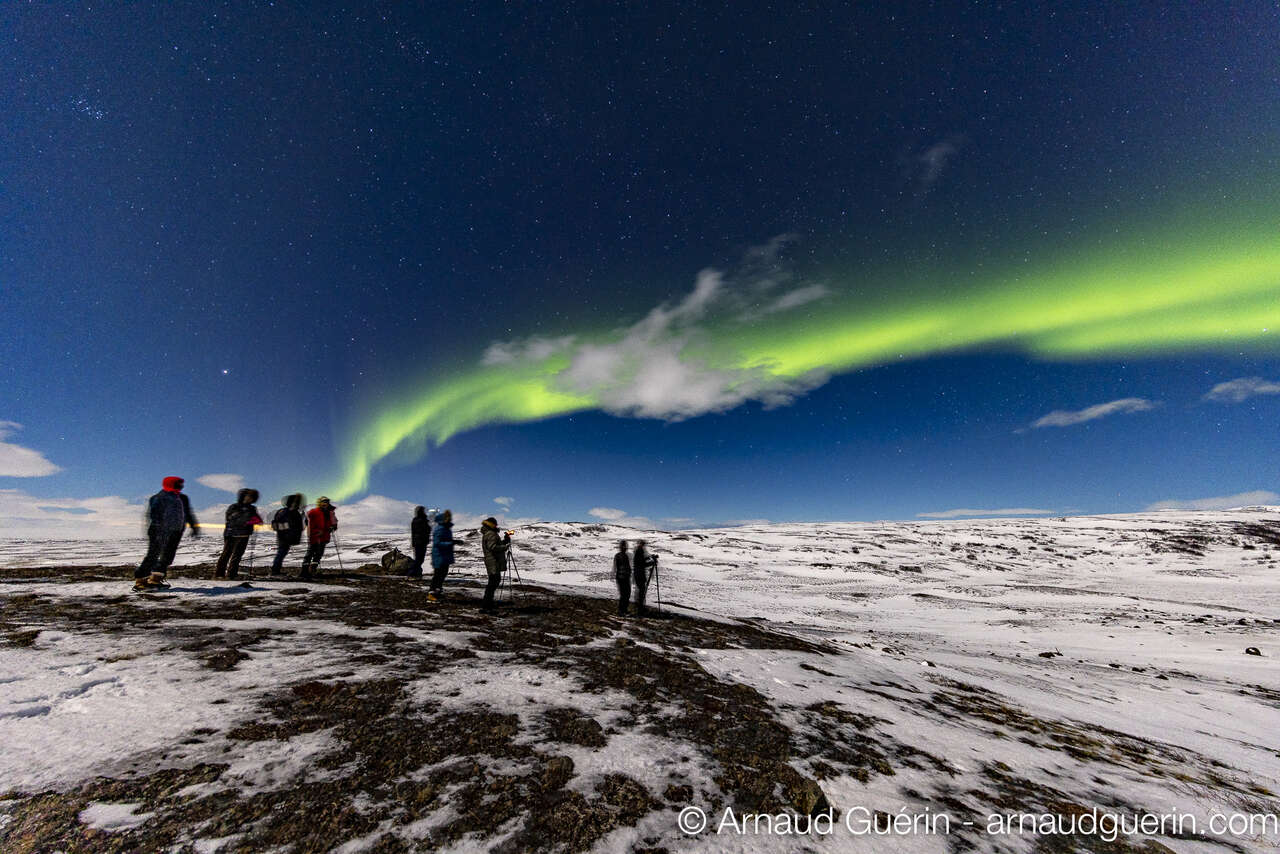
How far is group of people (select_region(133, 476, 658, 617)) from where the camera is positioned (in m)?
10.7

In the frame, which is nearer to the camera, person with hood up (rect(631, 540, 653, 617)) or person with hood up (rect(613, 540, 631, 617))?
person with hood up (rect(613, 540, 631, 617))

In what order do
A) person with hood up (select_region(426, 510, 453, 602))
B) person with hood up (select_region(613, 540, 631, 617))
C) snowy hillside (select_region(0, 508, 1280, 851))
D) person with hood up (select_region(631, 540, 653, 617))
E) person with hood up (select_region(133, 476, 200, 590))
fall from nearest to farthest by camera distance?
snowy hillside (select_region(0, 508, 1280, 851)) → person with hood up (select_region(133, 476, 200, 590)) → person with hood up (select_region(426, 510, 453, 602)) → person with hood up (select_region(613, 540, 631, 617)) → person with hood up (select_region(631, 540, 653, 617))

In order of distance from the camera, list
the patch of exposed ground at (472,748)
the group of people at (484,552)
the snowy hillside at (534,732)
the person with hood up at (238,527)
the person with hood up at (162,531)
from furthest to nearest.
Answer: the person with hood up at (238,527) → the group of people at (484,552) → the person with hood up at (162,531) → the snowy hillside at (534,732) → the patch of exposed ground at (472,748)

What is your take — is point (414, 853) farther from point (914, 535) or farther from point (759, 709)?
point (914, 535)

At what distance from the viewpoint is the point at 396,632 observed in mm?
8516

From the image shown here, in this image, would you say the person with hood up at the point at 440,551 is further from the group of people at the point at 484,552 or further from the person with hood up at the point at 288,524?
the person with hood up at the point at 288,524

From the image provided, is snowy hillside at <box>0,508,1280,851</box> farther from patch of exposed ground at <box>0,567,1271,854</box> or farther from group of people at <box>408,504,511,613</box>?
group of people at <box>408,504,511,613</box>

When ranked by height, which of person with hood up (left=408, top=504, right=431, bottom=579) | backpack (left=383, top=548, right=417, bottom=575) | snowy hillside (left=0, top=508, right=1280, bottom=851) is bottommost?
snowy hillside (left=0, top=508, right=1280, bottom=851)

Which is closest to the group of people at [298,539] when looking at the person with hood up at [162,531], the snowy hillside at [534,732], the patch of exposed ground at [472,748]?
the person with hood up at [162,531]

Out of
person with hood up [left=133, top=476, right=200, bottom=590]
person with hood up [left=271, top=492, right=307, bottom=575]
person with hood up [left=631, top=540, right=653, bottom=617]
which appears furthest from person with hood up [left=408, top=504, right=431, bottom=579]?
person with hood up [left=631, top=540, right=653, bottom=617]

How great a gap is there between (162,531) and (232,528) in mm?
2529

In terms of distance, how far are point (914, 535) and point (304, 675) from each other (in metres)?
82.5

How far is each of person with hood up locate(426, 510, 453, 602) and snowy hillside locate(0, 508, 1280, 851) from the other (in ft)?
2.12

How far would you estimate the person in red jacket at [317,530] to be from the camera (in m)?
14.8
